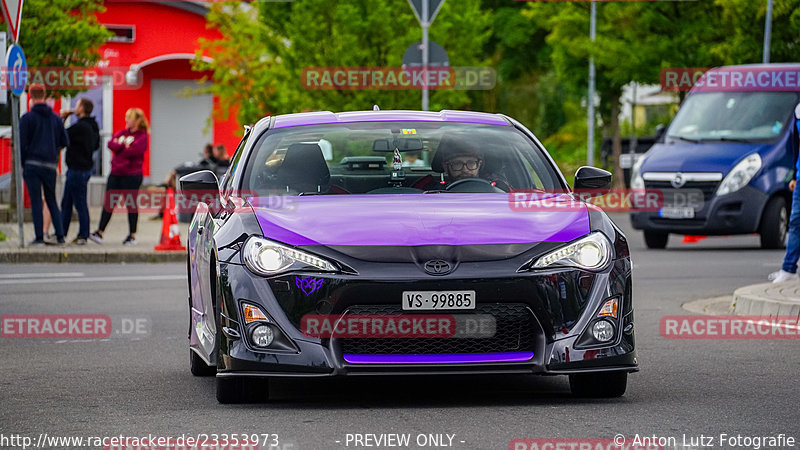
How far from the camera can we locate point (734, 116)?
21703mm

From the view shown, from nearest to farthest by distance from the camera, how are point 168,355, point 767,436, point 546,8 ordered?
point 767,436 < point 168,355 < point 546,8

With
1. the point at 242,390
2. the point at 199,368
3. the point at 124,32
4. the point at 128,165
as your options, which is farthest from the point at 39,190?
the point at 124,32

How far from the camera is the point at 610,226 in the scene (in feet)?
25.4

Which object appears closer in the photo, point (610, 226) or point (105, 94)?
point (610, 226)

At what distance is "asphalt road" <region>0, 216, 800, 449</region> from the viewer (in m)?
6.88

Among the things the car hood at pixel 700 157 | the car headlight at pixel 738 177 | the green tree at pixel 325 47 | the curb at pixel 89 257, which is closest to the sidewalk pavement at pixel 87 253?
the curb at pixel 89 257

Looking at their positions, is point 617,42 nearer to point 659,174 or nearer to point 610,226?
point 659,174

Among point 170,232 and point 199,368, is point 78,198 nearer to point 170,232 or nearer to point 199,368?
point 170,232

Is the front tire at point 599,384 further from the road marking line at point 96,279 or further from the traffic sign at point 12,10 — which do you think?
the traffic sign at point 12,10

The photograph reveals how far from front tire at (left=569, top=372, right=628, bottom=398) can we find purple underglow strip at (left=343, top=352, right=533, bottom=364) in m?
A: 0.52

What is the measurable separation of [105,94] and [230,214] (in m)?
34.9

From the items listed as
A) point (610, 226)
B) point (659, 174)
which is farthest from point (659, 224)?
point (610, 226)

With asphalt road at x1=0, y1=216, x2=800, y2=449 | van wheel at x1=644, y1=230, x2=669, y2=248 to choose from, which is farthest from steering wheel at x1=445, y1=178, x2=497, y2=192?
van wheel at x1=644, y1=230, x2=669, y2=248

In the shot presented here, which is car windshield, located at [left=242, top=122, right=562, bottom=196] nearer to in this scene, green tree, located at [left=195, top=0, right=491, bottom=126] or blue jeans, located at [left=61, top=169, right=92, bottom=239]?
blue jeans, located at [left=61, top=169, right=92, bottom=239]
